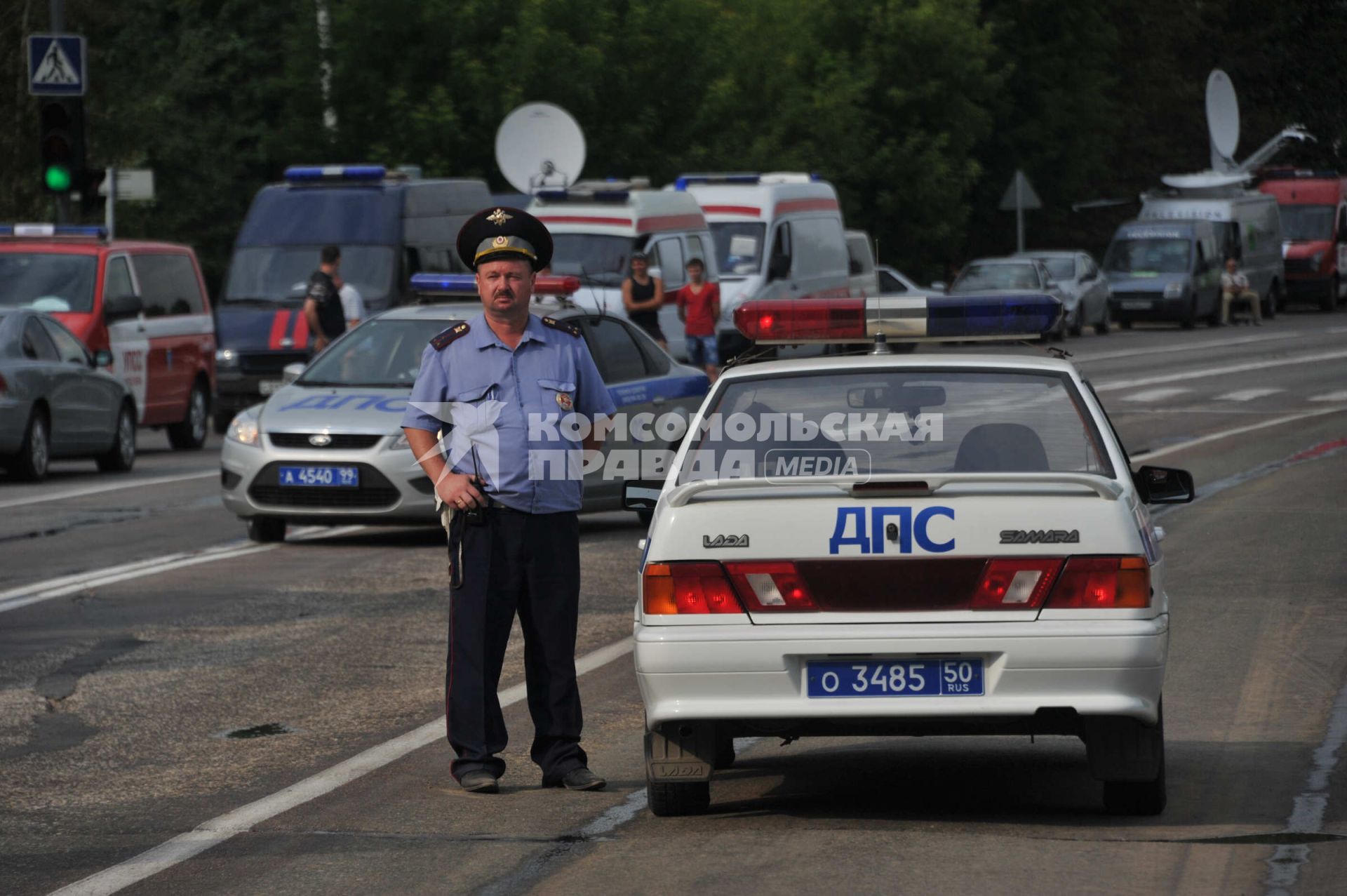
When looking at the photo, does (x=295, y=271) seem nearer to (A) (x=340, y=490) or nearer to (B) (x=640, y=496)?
(A) (x=340, y=490)

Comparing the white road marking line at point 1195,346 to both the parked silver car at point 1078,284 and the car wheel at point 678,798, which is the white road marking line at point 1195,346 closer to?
the parked silver car at point 1078,284

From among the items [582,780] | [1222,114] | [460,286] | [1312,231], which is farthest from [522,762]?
[1312,231]

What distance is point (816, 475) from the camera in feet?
22.6

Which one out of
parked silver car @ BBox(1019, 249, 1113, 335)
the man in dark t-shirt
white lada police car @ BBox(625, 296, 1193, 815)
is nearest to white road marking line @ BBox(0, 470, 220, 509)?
the man in dark t-shirt

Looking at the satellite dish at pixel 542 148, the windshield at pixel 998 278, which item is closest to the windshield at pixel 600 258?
the satellite dish at pixel 542 148

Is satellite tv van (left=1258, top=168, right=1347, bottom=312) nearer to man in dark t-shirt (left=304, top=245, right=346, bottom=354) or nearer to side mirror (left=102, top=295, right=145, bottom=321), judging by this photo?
man in dark t-shirt (left=304, top=245, right=346, bottom=354)

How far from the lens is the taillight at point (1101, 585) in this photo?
21.2 feet

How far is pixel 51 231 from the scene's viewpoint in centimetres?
2425

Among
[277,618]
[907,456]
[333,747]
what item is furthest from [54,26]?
[907,456]

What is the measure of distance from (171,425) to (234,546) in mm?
10175

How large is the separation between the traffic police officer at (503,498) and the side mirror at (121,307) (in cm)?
1646

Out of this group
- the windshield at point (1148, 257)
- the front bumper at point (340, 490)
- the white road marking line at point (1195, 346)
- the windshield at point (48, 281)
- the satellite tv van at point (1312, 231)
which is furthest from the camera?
the satellite tv van at point (1312, 231)

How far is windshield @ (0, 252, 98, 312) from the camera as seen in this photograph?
23500 millimetres

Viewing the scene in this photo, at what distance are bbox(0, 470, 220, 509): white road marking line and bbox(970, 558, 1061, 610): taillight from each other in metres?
13.0
